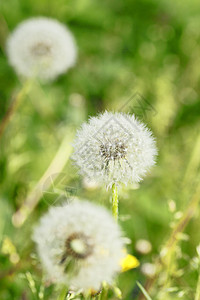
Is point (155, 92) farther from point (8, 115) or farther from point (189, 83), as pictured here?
point (8, 115)

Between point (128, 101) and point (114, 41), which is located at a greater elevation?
point (114, 41)

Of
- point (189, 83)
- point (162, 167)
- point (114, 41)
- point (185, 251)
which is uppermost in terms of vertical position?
point (114, 41)

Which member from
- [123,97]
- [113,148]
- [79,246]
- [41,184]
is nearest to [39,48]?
[41,184]

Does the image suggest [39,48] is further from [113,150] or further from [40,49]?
[113,150]

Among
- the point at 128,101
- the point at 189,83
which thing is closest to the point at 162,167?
the point at 128,101

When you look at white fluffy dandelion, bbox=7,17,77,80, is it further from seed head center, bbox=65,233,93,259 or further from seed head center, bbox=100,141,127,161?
seed head center, bbox=65,233,93,259

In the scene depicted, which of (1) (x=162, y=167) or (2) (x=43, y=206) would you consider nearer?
(2) (x=43, y=206)
